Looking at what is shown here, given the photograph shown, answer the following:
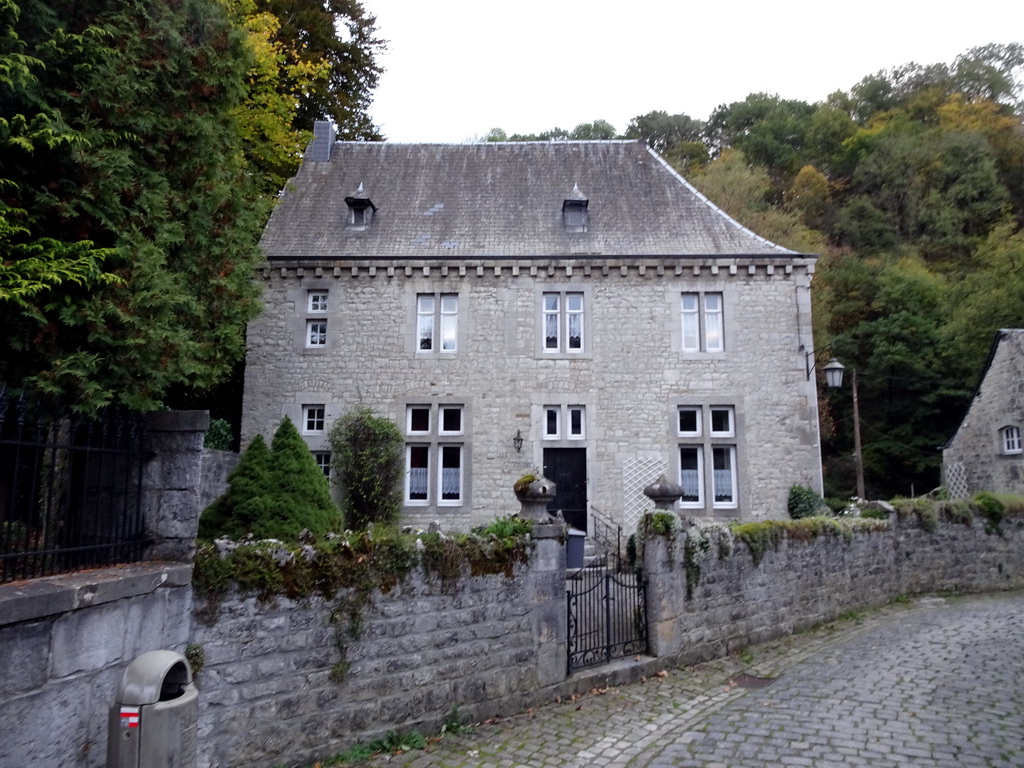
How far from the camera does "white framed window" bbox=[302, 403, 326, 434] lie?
17453 millimetres

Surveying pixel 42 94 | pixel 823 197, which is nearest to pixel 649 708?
pixel 42 94

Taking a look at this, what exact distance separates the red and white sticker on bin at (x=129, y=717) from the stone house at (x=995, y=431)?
2083 centimetres

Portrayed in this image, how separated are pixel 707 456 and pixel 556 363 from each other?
4.16 meters

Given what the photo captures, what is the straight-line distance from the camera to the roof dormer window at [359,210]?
1870 cm

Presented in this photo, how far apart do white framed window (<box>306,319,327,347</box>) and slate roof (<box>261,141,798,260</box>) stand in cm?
160

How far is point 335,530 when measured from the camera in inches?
355

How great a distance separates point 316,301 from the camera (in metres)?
18.0

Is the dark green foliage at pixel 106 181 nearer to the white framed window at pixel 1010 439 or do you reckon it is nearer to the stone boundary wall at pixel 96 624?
the stone boundary wall at pixel 96 624

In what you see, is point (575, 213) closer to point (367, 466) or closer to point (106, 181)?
point (367, 466)

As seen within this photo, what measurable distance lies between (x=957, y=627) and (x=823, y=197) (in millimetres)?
29603

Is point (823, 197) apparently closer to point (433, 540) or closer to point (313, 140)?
point (313, 140)

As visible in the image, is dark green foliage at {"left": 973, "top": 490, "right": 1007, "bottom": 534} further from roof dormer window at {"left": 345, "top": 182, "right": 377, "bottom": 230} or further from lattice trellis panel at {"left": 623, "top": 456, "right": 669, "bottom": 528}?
roof dormer window at {"left": 345, "top": 182, "right": 377, "bottom": 230}

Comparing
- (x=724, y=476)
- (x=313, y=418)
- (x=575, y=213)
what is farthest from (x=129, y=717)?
(x=575, y=213)

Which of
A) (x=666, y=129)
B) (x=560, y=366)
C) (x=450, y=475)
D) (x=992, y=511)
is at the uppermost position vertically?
(x=666, y=129)
